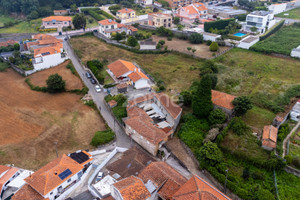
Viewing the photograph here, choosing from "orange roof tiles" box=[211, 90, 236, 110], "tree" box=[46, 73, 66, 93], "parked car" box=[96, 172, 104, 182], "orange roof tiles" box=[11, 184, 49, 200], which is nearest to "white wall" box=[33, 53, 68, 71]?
"tree" box=[46, 73, 66, 93]

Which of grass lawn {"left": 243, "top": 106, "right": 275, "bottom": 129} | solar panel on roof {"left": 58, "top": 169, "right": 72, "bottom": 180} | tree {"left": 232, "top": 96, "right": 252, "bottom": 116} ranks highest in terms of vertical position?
tree {"left": 232, "top": 96, "right": 252, "bottom": 116}

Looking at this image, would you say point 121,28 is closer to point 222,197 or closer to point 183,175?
point 183,175

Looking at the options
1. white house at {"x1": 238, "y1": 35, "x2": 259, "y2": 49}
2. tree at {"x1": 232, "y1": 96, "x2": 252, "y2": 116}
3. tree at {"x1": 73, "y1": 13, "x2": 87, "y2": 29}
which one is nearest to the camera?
tree at {"x1": 232, "y1": 96, "x2": 252, "y2": 116}

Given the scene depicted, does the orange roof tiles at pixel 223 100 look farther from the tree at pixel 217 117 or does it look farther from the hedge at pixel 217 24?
the hedge at pixel 217 24

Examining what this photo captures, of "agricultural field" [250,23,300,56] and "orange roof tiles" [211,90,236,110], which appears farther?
"agricultural field" [250,23,300,56]

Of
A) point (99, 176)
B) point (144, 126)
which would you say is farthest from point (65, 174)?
point (144, 126)

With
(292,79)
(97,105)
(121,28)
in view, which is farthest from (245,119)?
(121,28)

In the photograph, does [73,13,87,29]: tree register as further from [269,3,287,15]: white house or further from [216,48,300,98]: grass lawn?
[269,3,287,15]: white house
